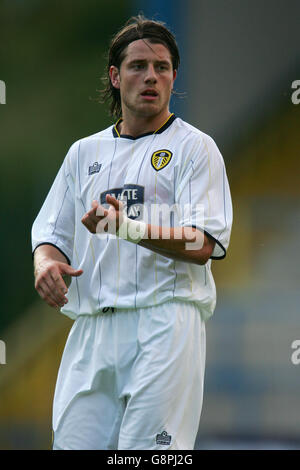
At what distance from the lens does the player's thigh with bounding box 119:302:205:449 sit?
7.32 ft

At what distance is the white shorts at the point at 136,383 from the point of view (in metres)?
2.24

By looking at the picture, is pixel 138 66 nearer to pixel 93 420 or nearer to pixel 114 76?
pixel 114 76

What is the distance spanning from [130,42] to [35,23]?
5.67 ft

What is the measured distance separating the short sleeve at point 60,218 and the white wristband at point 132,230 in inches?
19.6

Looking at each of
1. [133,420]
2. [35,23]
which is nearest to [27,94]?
[35,23]

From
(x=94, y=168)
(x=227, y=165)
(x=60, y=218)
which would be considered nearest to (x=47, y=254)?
(x=60, y=218)

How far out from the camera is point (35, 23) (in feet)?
13.8

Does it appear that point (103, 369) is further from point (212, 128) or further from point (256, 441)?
point (212, 128)

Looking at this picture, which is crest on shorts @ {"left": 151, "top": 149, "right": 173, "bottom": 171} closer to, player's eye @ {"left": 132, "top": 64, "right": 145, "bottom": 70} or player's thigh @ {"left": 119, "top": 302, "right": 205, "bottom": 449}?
player's eye @ {"left": 132, "top": 64, "right": 145, "bottom": 70}

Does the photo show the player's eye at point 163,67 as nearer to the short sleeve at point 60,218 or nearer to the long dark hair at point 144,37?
the long dark hair at point 144,37

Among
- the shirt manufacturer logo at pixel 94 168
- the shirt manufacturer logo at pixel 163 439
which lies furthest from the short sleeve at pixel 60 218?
the shirt manufacturer logo at pixel 163 439

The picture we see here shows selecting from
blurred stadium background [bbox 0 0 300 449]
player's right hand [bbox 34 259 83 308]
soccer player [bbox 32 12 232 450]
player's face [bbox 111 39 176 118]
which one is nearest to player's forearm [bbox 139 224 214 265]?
soccer player [bbox 32 12 232 450]

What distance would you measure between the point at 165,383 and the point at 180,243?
0.43 m

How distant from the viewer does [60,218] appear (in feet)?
8.75
